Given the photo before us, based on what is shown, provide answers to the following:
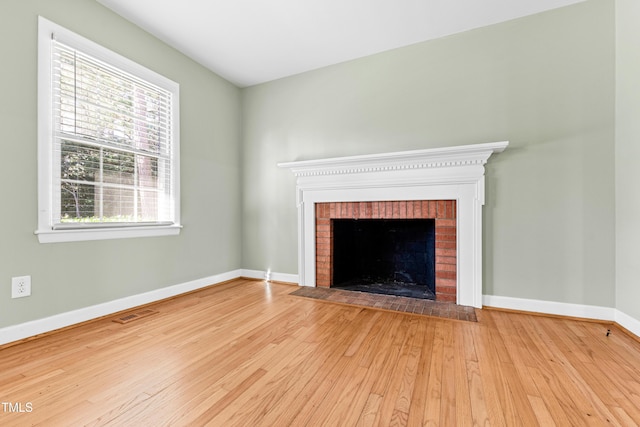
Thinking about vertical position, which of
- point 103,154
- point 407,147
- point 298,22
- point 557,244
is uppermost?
point 298,22

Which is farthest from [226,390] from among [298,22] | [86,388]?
[298,22]

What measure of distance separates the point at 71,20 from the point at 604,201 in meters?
→ 4.21

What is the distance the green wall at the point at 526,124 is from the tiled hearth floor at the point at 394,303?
389mm

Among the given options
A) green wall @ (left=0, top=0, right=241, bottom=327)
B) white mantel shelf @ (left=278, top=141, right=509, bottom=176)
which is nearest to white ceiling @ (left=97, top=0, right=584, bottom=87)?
green wall @ (left=0, top=0, right=241, bottom=327)

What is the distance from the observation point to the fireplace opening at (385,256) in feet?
9.52

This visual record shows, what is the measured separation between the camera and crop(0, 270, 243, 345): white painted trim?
176 centimetres

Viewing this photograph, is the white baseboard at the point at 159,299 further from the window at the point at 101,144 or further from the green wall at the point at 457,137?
the window at the point at 101,144

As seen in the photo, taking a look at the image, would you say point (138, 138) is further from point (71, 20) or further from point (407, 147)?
point (407, 147)

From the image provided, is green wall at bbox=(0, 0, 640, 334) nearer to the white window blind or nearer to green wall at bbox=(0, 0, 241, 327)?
green wall at bbox=(0, 0, 241, 327)

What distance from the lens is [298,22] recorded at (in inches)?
94.1

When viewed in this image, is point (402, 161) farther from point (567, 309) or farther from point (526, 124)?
point (567, 309)

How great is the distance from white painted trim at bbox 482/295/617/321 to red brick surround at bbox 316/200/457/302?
335 millimetres

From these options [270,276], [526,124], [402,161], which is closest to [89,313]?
[270,276]

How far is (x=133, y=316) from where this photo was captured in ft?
7.30
